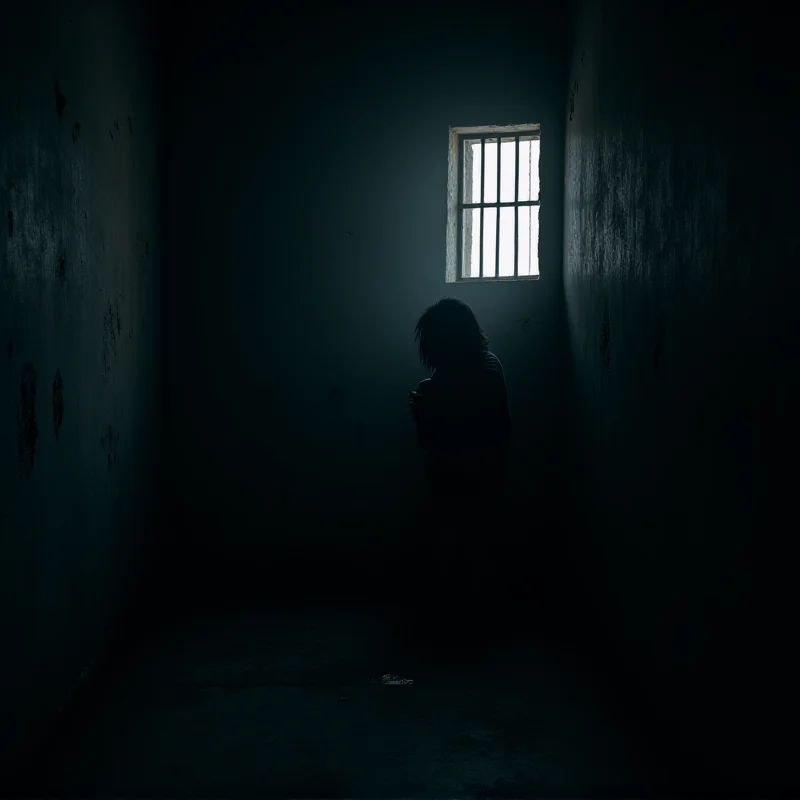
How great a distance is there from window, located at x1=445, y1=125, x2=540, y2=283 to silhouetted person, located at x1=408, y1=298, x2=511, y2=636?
2.14ft

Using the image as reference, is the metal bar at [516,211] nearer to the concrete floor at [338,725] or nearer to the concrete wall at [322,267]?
the concrete wall at [322,267]

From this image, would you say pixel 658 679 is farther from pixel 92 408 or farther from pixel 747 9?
pixel 92 408

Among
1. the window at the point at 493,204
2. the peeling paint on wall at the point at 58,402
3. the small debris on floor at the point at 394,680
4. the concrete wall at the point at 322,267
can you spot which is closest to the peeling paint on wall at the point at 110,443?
the peeling paint on wall at the point at 58,402

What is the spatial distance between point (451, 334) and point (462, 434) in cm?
44

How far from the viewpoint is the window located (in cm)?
399

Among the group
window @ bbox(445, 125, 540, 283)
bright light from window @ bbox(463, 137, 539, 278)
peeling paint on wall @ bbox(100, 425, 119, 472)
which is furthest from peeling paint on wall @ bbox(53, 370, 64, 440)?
bright light from window @ bbox(463, 137, 539, 278)

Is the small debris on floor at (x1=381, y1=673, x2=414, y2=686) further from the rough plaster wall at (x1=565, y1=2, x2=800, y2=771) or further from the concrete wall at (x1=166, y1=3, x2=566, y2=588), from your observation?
the concrete wall at (x1=166, y1=3, x2=566, y2=588)

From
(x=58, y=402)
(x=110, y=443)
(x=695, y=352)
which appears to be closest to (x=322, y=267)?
(x=110, y=443)

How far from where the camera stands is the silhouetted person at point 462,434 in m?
3.39

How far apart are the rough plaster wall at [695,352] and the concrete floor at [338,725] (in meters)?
0.31

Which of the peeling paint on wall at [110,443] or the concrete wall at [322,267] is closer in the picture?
the peeling paint on wall at [110,443]

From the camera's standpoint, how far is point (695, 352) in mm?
1811

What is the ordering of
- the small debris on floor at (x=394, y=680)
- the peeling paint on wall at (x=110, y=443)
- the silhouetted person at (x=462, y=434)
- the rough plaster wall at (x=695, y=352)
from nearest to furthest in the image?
the rough plaster wall at (x=695, y=352) → the small debris on floor at (x=394, y=680) → the peeling paint on wall at (x=110, y=443) → the silhouetted person at (x=462, y=434)

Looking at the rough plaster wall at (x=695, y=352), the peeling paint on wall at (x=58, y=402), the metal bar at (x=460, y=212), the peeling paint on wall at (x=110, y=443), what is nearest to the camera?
the rough plaster wall at (x=695, y=352)
